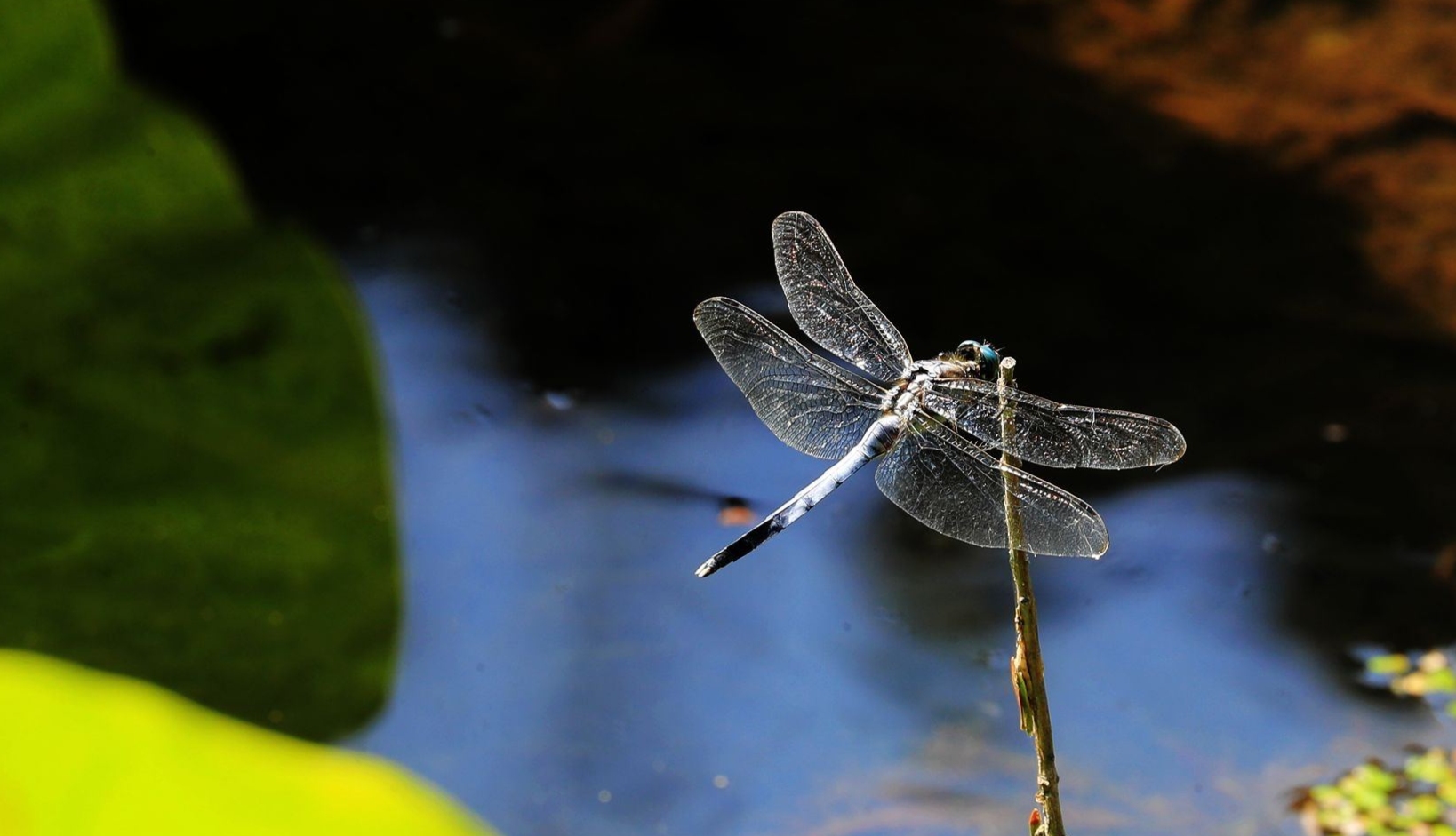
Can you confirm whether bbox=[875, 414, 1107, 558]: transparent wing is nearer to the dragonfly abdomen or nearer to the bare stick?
the dragonfly abdomen

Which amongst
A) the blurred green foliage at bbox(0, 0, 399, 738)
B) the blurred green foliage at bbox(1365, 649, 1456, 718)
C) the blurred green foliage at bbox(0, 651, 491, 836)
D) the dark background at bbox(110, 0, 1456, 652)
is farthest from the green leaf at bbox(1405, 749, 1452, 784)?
the blurred green foliage at bbox(0, 0, 399, 738)

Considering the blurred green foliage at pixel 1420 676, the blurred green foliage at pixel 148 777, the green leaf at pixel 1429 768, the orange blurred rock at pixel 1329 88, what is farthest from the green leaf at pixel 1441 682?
the blurred green foliage at pixel 148 777

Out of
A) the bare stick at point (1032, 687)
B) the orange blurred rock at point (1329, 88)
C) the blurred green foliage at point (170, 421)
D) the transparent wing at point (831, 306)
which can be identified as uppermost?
the orange blurred rock at point (1329, 88)

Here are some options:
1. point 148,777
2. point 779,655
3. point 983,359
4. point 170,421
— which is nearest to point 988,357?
point 983,359

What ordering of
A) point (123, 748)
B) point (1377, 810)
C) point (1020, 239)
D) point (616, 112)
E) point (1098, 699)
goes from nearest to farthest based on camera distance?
point (123, 748) < point (1377, 810) < point (1098, 699) < point (1020, 239) < point (616, 112)

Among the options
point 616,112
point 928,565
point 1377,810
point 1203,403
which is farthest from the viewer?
point 616,112

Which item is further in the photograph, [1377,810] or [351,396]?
[351,396]

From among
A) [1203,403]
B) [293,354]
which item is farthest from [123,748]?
[1203,403]

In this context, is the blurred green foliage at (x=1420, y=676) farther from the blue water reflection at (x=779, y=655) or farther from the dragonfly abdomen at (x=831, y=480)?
the dragonfly abdomen at (x=831, y=480)

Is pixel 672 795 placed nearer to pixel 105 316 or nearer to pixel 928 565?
pixel 928 565
